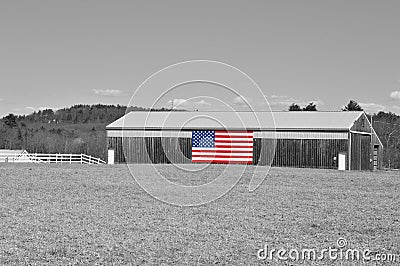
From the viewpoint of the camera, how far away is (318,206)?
59.7 feet

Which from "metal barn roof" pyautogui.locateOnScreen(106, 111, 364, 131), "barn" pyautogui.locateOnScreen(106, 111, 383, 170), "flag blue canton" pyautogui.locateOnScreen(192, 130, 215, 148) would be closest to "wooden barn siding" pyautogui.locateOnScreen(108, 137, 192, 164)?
"barn" pyautogui.locateOnScreen(106, 111, 383, 170)

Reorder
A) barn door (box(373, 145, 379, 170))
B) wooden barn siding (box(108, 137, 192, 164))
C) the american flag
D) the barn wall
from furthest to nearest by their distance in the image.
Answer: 1. barn door (box(373, 145, 379, 170))
2. wooden barn siding (box(108, 137, 192, 164))
3. the barn wall
4. the american flag

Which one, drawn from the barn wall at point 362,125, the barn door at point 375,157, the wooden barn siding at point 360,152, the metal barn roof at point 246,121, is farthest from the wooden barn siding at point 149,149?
the barn door at point 375,157

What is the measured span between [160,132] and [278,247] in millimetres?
38786

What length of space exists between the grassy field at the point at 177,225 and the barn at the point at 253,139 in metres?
22.9

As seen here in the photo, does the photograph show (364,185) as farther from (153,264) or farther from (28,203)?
(153,264)

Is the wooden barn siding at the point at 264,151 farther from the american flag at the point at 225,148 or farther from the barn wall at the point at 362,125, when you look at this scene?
the barn wall at the point at 362,125

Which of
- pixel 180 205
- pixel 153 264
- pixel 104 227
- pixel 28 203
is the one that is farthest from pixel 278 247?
pixel 28 203

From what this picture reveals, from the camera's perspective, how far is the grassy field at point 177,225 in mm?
10219

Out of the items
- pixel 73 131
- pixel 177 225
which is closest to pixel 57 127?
pixel 73 131

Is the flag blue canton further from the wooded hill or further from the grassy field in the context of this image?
the grassy field

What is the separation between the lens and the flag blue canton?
1873 inches

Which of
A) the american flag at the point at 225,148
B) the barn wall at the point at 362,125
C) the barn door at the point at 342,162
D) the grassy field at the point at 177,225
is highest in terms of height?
the barn wall at the point at 362,125

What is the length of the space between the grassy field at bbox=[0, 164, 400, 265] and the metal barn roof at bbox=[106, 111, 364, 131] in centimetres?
2446
